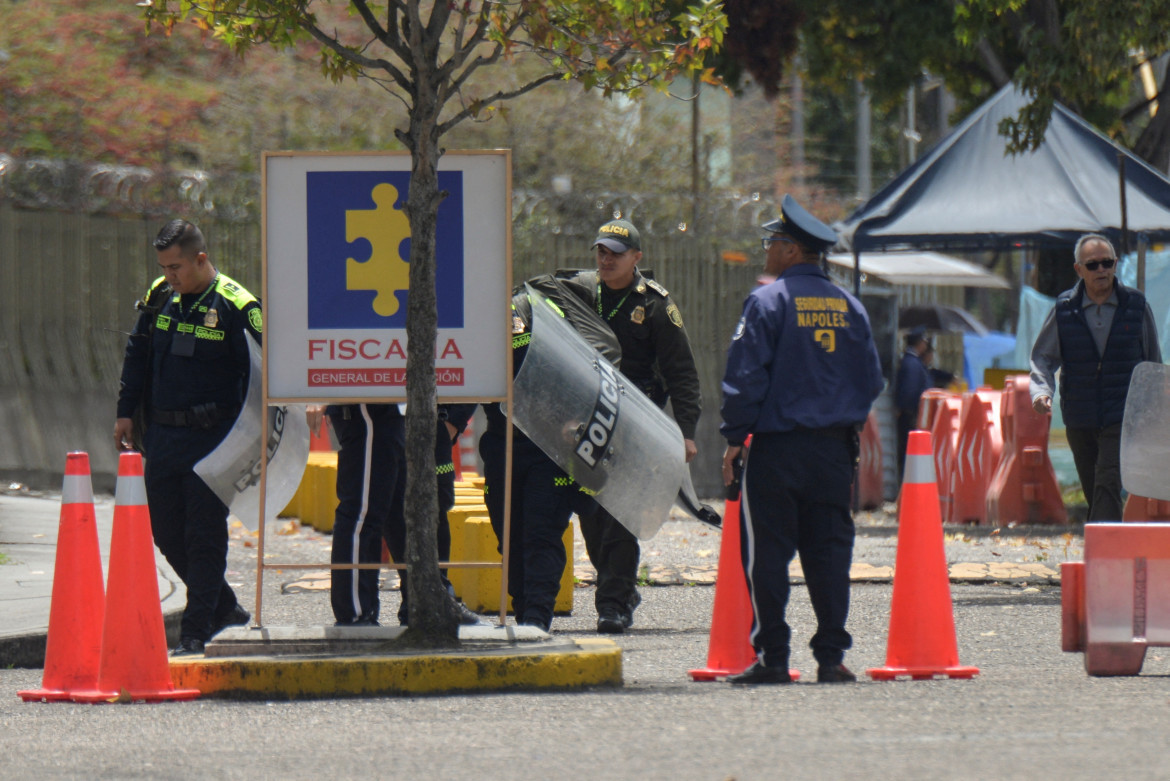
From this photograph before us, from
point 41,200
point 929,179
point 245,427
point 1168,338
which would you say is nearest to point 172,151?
point 41,200

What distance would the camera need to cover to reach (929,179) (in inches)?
593

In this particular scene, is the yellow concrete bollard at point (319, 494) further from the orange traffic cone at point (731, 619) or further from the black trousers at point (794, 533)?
the black trousers at point (794, 533)

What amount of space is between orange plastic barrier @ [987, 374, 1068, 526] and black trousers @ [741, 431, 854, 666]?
783 cm

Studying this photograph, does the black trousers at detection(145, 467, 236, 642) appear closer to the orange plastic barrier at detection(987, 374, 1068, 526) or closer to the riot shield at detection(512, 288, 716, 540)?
the riot shield at detection(512, 288, 716, 540)

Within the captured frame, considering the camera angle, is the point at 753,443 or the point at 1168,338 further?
the point at 1168,338

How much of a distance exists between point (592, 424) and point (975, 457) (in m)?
7.88

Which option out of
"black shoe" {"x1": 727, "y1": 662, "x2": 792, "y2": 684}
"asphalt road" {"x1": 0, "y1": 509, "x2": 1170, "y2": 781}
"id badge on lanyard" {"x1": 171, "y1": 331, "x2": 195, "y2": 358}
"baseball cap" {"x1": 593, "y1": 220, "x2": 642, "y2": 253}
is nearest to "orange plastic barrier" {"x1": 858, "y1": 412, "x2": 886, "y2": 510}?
"baseball cap" {"x1": 593, "y1": 220, "x2": 642, "y2": 253}

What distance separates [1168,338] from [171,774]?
1179 centimetres

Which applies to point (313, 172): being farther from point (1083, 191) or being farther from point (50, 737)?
point (1083, 191)

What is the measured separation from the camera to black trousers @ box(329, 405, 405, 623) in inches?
279

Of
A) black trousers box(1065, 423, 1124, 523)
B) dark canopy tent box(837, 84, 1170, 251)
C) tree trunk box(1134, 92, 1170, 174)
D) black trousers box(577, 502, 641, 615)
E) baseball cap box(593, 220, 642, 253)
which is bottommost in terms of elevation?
black trousers box(577, 502, 641, 615)

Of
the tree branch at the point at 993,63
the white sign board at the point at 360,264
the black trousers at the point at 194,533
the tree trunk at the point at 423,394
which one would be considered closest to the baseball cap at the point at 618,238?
the white sign board at the point at 360,264

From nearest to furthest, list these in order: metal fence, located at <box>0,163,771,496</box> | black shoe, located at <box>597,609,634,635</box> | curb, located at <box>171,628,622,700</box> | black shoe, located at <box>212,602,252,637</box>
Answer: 1. curb, located at <box>171,628,622,700</box>
2. black shoe, located at <box>212,602,252,637</box>
3. black shoe, located at <box>597,609,634,635</box>
4. metal fence, located at <box>0,163,771,496</box>

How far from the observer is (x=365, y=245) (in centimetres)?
671
